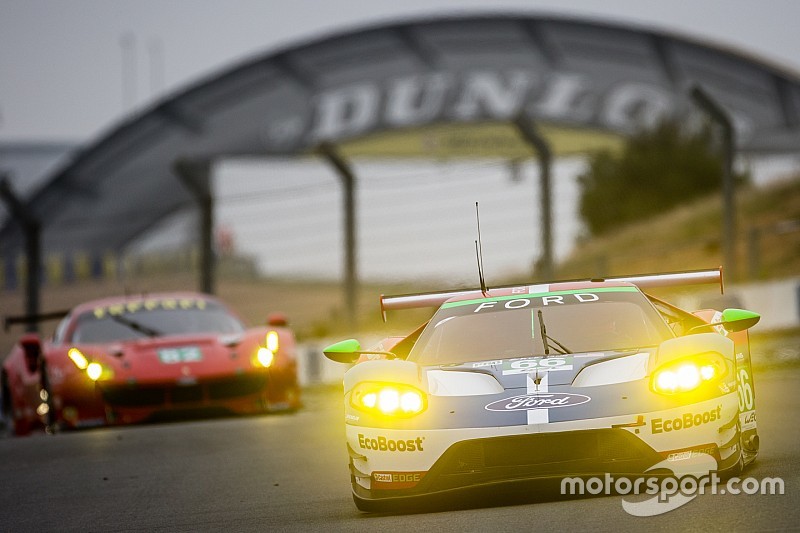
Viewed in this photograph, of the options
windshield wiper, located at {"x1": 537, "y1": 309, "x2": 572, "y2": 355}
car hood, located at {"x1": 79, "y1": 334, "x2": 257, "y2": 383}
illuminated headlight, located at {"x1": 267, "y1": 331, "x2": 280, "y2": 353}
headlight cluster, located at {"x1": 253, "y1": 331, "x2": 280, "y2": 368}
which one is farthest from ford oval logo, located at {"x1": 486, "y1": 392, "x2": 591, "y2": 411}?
illuminated headlight, located at {"x1": 267, "y1": 331, "x2": 280, "y2": 353}

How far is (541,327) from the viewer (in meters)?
7.71

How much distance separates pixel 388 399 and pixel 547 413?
2.51 ft

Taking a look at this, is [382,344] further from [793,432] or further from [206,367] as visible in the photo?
[206,367]

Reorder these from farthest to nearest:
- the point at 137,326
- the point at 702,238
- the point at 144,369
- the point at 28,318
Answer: the point at 702,238 < the point at 28,318 < the point at 137,326 < the point at 144,369

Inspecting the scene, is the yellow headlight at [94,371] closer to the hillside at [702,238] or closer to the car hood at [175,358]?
the car hood at [175,358]

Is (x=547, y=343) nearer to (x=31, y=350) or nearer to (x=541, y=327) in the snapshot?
(x=541, y=327)

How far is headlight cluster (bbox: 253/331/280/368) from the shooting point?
1298 centimetres

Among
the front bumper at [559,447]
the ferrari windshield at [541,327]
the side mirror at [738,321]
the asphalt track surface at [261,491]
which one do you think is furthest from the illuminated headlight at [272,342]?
the front bumper at [559,447]

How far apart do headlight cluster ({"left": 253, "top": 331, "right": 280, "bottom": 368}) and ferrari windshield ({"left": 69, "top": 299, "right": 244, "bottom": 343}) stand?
2.02ft

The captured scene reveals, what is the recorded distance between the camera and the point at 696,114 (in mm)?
43406

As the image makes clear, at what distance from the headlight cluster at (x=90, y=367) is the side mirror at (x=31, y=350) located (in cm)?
74

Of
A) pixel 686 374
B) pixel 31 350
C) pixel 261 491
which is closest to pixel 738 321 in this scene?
pixel 686 374

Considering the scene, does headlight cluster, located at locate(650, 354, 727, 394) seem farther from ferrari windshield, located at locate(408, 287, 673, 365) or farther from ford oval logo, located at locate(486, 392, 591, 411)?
ferrari windshield, located at locate(408, 287, 673, 365)

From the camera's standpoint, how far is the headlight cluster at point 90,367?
41.4 feet
